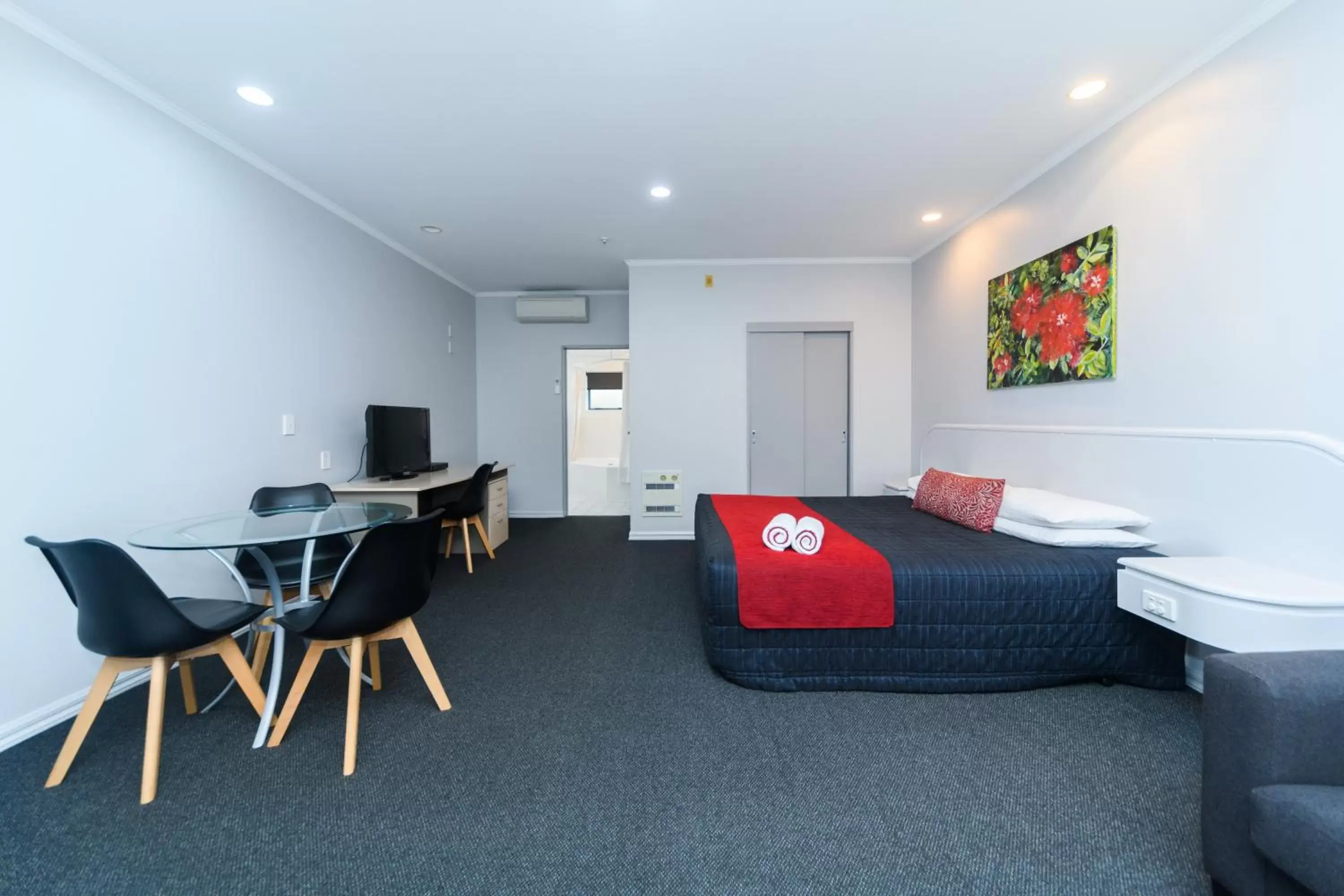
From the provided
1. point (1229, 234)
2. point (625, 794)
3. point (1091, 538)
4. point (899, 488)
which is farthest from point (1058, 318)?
point (625, 794)

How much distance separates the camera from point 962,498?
3.07 metres

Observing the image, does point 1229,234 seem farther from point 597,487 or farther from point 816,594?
point 597,487

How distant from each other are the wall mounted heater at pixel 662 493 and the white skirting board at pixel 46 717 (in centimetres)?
348

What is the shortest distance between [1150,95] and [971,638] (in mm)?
2599

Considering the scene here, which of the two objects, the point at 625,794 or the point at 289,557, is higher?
the point at 289,557

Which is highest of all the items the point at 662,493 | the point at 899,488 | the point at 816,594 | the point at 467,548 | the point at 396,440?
the point at 396,440

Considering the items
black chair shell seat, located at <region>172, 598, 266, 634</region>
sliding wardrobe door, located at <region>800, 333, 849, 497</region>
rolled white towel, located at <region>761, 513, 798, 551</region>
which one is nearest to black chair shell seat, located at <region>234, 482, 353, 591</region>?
black chair shell seat, located at <region>172, 598, 266, 634</region>

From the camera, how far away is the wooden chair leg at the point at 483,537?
437cm

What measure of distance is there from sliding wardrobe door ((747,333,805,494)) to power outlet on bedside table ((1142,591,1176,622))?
124 inches

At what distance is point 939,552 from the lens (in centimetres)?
236

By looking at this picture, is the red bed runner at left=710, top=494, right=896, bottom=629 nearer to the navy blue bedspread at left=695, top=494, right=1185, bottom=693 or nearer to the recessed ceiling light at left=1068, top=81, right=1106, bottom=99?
the navy blue bedspread at left=695, top=494, right=1185, bottom=693

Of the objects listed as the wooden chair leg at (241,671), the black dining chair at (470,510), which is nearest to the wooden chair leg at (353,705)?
the wooden chair leg at (241,671)

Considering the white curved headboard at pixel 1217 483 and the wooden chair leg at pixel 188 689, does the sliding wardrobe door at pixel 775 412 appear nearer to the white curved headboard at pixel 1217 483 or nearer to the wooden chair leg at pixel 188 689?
the white curved headboard at pixel 1217 483

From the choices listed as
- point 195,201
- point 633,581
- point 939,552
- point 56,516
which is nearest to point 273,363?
point 195,201
